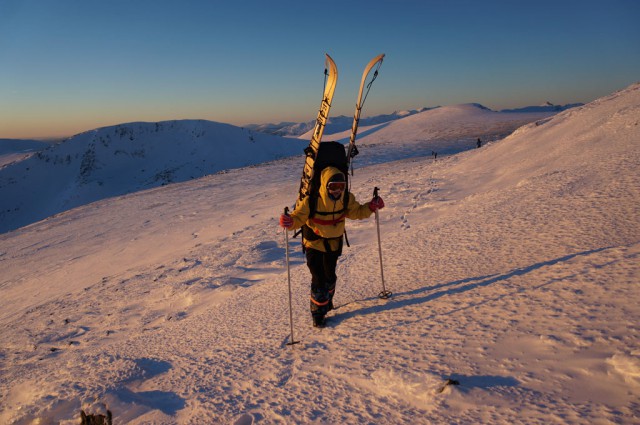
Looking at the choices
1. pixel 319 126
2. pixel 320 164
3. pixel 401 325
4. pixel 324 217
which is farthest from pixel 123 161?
pixel 401 325

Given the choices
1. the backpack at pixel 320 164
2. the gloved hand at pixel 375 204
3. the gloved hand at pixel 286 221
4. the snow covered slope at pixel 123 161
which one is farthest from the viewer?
the snow covered slope at pixel 123 161

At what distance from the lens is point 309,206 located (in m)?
4.00

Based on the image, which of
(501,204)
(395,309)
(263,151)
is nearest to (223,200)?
(501,204)

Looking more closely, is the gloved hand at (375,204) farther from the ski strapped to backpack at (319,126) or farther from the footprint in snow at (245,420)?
the footprint in snow at (245,420)

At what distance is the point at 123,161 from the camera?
208 feet

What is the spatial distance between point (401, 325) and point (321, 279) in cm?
103

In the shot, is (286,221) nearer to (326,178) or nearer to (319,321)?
(326,178)

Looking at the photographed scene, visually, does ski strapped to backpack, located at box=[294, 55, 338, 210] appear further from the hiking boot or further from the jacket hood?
the hiking boot

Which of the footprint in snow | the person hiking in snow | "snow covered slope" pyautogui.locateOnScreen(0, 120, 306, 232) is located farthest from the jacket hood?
"snow covered slope" pyautogui.locateOnScreen(0, 120, 306, 232)

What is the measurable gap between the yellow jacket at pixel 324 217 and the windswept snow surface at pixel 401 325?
3.05ft

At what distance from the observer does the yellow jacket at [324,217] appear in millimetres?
3897

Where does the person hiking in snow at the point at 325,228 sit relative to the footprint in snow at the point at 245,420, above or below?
above

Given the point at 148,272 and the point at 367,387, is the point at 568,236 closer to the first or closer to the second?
the point at 367,387

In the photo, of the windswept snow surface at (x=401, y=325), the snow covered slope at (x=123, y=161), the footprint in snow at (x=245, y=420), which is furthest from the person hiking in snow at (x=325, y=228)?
the snow covered slope at (x=123, y=161)
